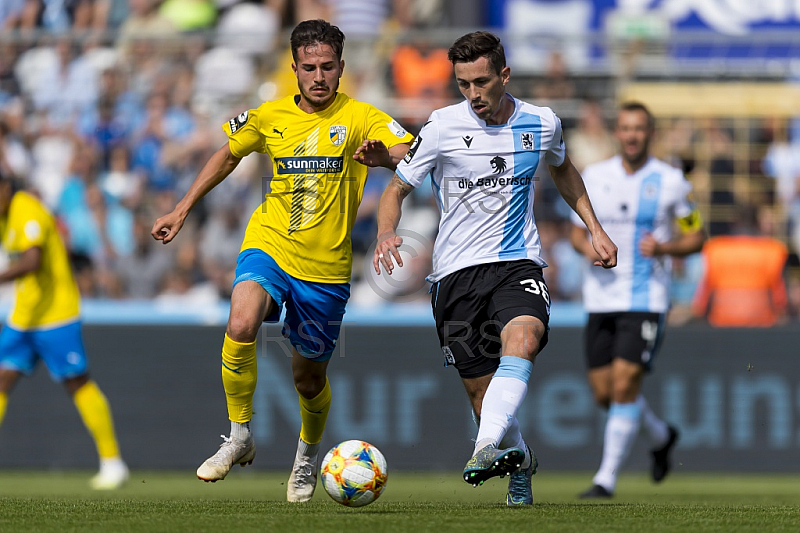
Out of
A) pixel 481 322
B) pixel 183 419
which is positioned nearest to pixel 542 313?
pixel 481 322

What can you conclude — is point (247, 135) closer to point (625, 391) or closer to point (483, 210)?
point (483, 210)

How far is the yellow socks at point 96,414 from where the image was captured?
1024 centimetres

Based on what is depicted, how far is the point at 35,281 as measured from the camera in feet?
33.9

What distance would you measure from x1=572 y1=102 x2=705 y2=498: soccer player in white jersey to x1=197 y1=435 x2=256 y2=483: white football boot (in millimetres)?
3360

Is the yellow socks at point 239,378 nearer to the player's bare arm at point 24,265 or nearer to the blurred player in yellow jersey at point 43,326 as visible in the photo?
the blurred player in yellow jersey at point 43,326

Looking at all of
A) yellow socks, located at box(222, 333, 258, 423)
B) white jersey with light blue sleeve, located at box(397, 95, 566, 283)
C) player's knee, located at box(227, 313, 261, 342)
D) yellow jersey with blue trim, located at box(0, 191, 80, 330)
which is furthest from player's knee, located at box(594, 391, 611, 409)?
yellow jersey with blue trim, located at box(0, 191, 80, 330)

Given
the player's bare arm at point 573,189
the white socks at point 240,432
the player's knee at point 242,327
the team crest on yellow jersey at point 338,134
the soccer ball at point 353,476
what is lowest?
the soccer ball at point 353,476

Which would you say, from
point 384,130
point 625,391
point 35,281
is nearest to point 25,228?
point 35,281

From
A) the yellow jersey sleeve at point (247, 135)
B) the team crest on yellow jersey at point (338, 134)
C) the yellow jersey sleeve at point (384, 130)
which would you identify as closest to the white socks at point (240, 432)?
the yellow jersey sleeve at point (247, 135)

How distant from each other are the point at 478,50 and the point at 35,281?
534cm

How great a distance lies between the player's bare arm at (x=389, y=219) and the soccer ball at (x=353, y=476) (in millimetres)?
957

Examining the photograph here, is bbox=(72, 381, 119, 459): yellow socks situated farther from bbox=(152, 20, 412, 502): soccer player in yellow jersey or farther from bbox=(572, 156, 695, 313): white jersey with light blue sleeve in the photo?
bbox=(572, 156, 695, 313): white jersey with light blue sleeve

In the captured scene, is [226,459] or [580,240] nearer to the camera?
[226,459]

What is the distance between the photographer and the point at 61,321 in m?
10.4
